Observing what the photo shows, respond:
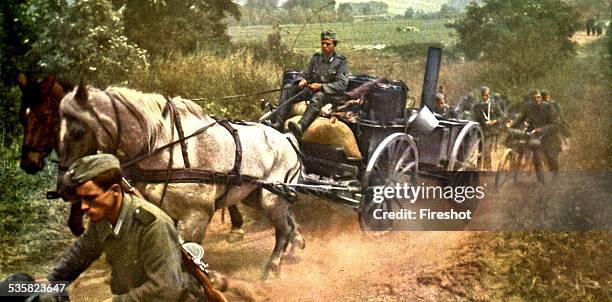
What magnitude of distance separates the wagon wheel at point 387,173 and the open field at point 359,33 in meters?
0.91

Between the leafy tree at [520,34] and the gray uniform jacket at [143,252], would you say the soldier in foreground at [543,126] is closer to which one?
the leafy tree at [520,34]

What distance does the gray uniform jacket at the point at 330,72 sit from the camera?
17.4 ft

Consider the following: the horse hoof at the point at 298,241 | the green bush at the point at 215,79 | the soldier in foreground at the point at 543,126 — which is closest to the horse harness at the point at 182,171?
the green bush at the point at 215,79

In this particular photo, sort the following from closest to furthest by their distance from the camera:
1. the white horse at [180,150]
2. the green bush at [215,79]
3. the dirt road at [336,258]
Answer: the white horse at [180,150]
the green bush at [215,79]
the dirt road at [336,258]

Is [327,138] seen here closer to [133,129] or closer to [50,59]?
[133,129]

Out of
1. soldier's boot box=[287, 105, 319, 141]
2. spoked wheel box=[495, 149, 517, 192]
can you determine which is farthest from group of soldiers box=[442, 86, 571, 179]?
soldier's boot box=[287, 105, 319, 141]

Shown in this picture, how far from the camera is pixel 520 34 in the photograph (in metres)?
5.99

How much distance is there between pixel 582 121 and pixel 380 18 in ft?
6.91

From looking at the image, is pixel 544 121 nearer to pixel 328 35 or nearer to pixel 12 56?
pixel 328 35

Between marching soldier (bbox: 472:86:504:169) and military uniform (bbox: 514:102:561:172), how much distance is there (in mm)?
238

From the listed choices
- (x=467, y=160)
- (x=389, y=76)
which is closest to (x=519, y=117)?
(x=467, y=160)

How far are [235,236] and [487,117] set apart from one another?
8.20 ft

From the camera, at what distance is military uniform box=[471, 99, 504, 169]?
19.3ft

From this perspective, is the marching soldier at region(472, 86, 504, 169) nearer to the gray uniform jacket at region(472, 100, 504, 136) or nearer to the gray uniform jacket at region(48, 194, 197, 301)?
the gray uniform jacket at region(472, 100, 504, 136)
